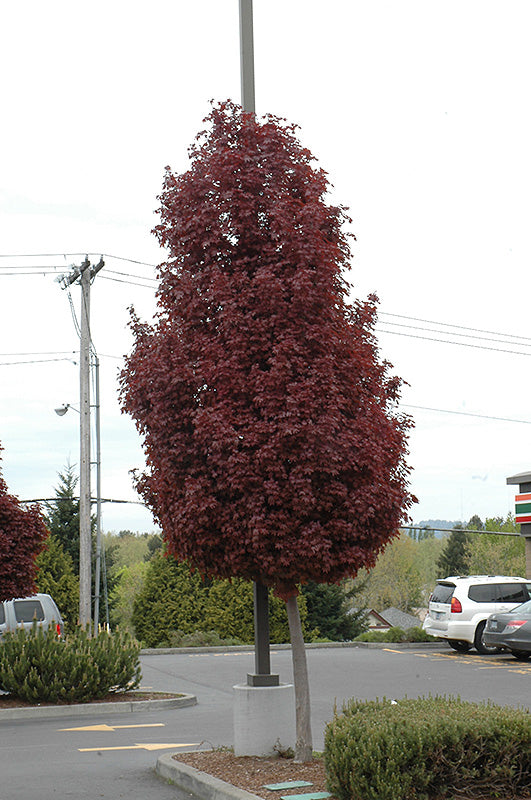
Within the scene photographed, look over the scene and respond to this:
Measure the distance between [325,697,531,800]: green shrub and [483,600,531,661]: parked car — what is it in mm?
15501

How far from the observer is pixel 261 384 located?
27.7ft

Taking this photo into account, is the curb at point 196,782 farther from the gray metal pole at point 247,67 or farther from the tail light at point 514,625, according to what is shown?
the tail light at point 514,625

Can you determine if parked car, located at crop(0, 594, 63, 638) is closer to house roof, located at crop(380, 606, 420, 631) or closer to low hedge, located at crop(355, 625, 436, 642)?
low hedge, located at crop(355, 625, 436, 642)

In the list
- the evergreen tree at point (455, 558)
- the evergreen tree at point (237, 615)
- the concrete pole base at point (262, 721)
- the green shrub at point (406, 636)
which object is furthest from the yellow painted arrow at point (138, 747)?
the evergreen tree at point (455, 558)

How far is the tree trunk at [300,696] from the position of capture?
28.0ft

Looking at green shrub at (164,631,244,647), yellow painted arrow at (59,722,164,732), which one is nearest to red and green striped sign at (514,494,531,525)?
green shrub at (164,631,244,647)

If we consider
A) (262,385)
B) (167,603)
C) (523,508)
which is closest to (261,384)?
(262,385)

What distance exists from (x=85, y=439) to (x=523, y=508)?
12726 millimetres

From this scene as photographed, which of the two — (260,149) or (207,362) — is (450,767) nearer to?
(207,362)

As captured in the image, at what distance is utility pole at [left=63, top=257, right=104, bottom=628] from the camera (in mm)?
24750

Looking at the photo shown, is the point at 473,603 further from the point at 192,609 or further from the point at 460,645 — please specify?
the point at 192,609

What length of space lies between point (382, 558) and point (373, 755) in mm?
82319

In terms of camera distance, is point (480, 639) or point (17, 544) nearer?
point (17, 544)

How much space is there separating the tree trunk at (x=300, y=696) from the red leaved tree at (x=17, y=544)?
7286 mm
